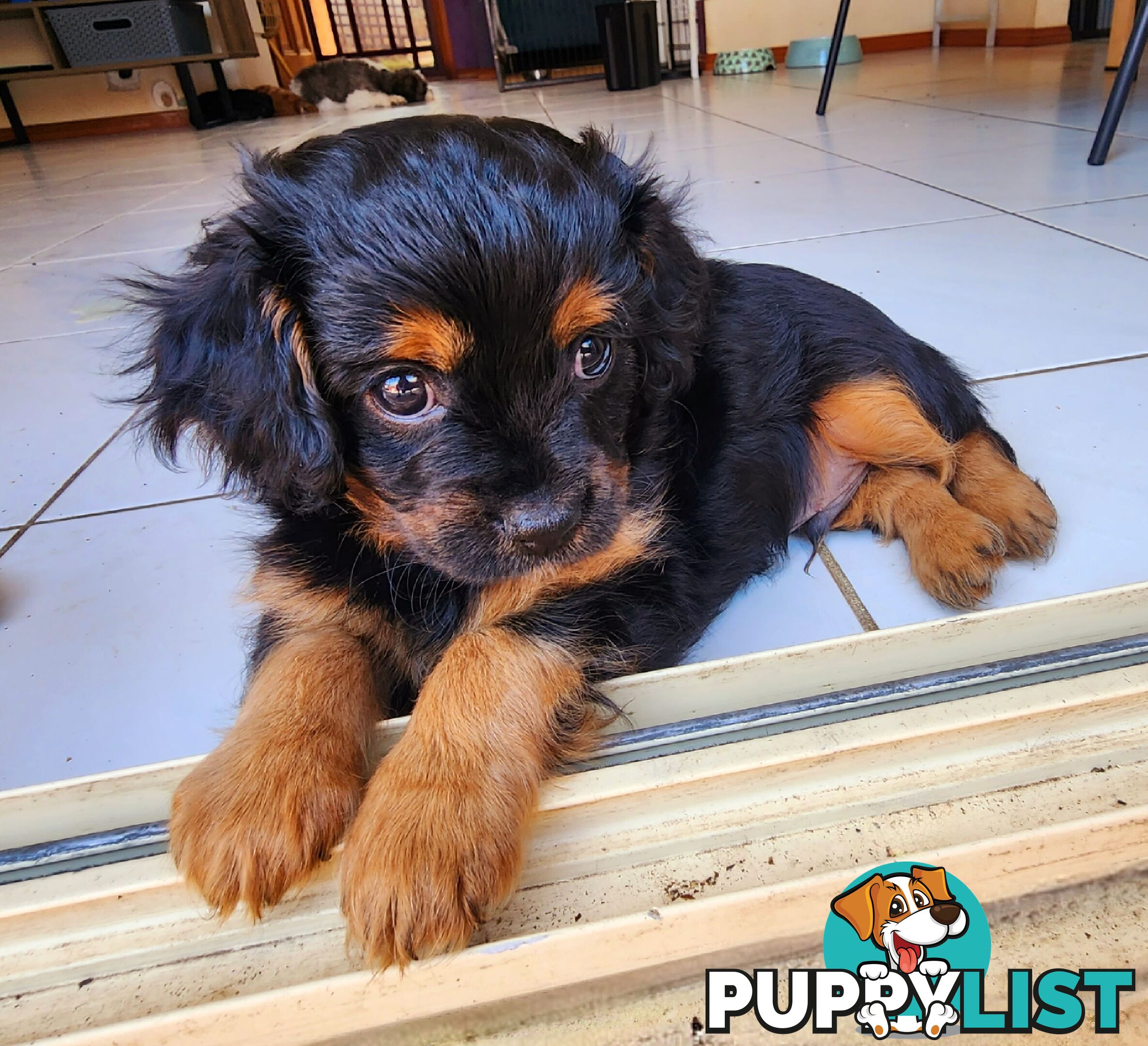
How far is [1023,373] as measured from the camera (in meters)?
1.67

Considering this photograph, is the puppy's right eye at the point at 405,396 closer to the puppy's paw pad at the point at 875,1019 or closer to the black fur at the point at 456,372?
the black fur at the point at 456,372

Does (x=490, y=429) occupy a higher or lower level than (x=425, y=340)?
lower

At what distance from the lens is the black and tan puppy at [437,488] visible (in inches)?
33.0

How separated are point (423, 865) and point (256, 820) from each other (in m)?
0.17

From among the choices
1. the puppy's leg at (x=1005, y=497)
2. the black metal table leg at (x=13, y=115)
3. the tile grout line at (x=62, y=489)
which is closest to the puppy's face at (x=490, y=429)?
the puppy's leg at (x=1005, y=497)

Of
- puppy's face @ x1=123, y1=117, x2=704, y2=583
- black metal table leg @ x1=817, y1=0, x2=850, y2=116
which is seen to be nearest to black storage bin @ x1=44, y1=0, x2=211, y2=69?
black metal table leg @ x1=817, y1=0, x2=850, y2=116

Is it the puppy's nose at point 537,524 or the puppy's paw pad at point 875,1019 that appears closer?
the puppy's paw pad at point 875,1019

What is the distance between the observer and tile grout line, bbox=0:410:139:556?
148 centimetres

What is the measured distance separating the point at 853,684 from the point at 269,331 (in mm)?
747

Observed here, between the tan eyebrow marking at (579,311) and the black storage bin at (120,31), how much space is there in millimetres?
→ 8511

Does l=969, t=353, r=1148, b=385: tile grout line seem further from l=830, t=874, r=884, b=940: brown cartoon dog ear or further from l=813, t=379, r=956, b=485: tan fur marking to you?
l=830, t=874, r=884, b=940: brown cartoon dog ear

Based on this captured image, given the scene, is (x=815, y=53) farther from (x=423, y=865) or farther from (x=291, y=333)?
(x=423, y=865)

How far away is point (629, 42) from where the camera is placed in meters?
7.55

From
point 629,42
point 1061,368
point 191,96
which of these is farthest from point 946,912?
point 191,96
